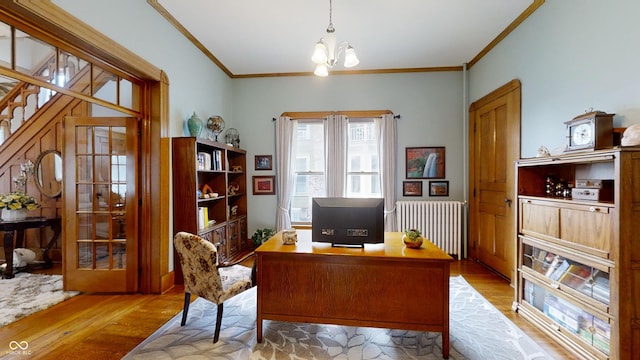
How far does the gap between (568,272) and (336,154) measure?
10.3 ft

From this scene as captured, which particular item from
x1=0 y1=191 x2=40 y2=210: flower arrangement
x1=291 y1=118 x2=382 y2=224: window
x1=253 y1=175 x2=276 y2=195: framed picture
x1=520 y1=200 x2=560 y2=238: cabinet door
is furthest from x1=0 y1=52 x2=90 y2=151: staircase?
x1=520 y1=200 x2=560 y2=238: cabinet door

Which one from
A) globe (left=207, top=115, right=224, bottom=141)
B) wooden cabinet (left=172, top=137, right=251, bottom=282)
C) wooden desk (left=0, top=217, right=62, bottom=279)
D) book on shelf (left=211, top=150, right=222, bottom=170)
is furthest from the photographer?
globe (left=207, top=115, right=224, bottom=141)

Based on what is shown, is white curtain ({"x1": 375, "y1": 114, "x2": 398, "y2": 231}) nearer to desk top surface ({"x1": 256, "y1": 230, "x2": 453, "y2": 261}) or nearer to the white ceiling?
the white ceiling

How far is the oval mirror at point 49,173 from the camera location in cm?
404

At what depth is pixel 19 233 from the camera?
3.78 metres

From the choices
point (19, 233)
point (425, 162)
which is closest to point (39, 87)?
point (19, 233)

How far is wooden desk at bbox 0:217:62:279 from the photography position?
3408 mm

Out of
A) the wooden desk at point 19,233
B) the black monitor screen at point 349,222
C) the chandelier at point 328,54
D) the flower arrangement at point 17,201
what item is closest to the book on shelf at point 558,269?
the black monitor screen at point 349,222

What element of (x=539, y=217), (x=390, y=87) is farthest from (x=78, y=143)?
(x=539, y=217)

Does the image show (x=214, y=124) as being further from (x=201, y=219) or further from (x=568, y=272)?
(x=568, y=272)

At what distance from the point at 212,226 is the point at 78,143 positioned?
1690mm

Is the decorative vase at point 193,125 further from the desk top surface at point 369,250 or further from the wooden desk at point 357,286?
the wooden desk at point 357,286

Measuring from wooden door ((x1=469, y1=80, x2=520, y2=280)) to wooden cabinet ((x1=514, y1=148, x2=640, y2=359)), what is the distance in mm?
619

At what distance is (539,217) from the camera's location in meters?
2.34
